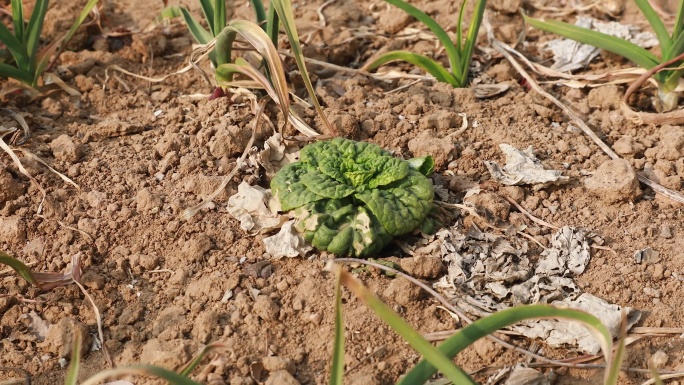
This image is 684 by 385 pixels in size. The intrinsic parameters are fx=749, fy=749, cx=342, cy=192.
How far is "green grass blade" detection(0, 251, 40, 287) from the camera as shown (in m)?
2.31

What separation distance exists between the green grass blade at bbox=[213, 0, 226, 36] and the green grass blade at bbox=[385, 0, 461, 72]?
0.69 m

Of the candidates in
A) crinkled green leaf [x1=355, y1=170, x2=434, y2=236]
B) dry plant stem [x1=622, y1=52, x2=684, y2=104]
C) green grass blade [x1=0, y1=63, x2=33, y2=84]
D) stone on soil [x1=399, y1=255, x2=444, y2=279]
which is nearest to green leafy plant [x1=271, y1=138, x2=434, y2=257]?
crinkled green leaf [x1=355, y1=170, x2=434, y2=236]

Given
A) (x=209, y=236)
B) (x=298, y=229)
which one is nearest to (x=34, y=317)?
(x=209, y=236)

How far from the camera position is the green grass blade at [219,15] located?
122 inches

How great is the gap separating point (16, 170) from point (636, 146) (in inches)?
98.1

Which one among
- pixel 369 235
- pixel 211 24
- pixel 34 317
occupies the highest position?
pixel 211 24

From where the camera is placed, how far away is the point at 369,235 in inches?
102

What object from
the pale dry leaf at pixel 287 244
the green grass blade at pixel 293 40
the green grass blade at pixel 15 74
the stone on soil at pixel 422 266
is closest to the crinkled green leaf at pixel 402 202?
the stone on soil at pixel 422 266

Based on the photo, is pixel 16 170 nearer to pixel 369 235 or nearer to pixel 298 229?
pixel 298 229

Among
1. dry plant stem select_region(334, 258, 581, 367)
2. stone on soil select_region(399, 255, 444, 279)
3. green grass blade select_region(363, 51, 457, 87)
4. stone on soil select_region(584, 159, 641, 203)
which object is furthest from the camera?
green grass blade select_region(363, 51, 457, 87)

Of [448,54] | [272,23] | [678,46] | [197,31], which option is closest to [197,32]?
[197,31]

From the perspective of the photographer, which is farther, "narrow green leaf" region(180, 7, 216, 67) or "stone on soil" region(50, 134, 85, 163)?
"narrow green leaf" region(180, 7, 216, 67)

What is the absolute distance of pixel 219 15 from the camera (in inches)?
123

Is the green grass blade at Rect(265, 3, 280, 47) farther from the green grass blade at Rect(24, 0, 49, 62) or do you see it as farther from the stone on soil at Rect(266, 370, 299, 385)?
the stone on soil at Rect(266, 370, 299, 385)
